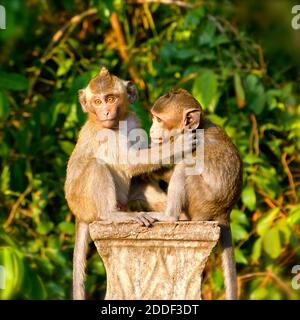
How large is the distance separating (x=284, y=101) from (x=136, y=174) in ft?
11.4

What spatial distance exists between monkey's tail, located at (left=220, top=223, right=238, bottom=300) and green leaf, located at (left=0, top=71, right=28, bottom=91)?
292 centimetres

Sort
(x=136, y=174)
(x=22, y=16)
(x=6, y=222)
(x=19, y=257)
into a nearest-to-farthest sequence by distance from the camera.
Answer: (x=136, y=174), (x=19, y=257), (x=22, y=16), (x=6, y=222)

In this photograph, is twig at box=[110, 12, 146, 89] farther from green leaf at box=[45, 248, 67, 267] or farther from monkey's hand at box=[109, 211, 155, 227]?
monkey's hand at box=[109, 211, 155, 227]

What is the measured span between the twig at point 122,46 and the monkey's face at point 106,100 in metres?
3.38

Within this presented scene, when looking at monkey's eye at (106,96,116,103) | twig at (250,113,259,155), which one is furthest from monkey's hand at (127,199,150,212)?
twig at (250,113,259,155)

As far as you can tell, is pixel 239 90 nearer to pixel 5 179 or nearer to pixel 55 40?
pixel 55 40

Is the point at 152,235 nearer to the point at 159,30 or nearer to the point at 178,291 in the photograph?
the point at 178,291

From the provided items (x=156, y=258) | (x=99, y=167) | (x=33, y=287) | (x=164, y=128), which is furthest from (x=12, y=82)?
(x=156, y=258)

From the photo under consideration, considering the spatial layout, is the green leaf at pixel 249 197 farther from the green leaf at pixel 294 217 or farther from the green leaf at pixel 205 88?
the green leaf at pixel 205 88

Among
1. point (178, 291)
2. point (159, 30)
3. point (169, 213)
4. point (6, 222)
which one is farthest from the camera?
point (159, 30)

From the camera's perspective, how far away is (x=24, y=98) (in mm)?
9133

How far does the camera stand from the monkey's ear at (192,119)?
525 cm

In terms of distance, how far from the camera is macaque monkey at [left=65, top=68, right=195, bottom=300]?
531cm

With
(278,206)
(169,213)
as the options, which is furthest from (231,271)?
(278,206)
